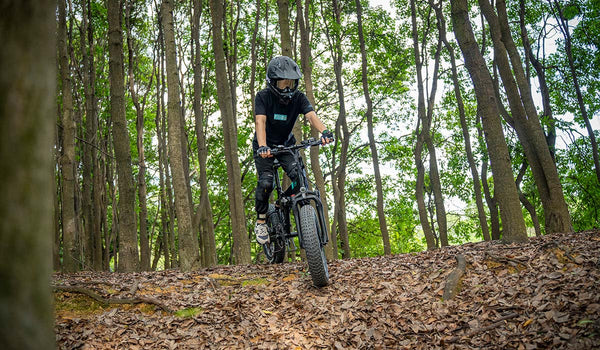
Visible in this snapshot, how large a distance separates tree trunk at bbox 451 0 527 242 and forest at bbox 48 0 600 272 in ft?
0.07

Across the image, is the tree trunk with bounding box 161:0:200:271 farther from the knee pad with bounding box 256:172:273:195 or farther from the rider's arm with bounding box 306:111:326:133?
the rider's arm with bounding box 306:111:326:133

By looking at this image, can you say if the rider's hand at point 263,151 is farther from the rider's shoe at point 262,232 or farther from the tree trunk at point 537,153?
the tree trunk at point 537,153

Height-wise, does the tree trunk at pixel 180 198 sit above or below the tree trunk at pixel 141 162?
below

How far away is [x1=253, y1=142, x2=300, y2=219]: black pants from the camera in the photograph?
243 inches

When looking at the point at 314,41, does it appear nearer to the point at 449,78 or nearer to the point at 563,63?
the point at 449,78

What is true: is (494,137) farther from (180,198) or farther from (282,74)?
(180,198)

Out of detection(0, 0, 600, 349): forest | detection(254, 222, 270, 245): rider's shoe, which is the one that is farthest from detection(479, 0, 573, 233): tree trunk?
detection(254, 222, 270, 245): rider's shoe

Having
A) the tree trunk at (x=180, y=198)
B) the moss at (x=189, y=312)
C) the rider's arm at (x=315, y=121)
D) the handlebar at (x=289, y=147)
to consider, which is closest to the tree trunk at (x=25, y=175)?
the moss at (x=189, y=312)

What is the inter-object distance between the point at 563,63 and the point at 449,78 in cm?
450

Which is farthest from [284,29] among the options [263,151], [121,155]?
[263,151]

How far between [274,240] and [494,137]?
3724 millimetres

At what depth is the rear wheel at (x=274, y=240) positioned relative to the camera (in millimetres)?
6883

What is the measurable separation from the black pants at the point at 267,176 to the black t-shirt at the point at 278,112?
27 cm

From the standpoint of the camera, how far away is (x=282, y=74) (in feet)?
19.8
